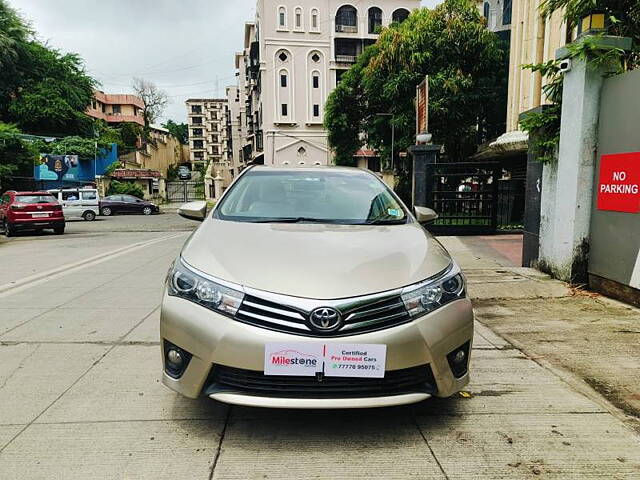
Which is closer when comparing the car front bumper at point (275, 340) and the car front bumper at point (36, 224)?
the car front bumper at point (275, 340)

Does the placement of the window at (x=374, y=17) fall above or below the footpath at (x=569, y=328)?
above

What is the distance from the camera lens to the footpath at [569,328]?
3215 millimetres

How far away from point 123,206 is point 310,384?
99.0ft

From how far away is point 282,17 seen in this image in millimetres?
42625

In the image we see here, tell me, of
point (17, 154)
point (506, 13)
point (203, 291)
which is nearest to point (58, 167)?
point (17, 154)

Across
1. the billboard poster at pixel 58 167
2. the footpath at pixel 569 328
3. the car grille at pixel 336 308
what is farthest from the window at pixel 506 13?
the billboard poster at pixel 58 167

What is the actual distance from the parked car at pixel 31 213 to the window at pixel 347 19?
34473 millimetres

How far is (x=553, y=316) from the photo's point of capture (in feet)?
15.6

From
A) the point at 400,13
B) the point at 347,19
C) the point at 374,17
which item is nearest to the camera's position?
the point at 374,17

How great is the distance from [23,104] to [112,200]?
47.1 feet

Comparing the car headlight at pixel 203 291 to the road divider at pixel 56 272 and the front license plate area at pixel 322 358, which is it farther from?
the road divider at pixel 56 272

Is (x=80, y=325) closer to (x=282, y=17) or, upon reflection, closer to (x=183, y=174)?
(x=282, y=17)

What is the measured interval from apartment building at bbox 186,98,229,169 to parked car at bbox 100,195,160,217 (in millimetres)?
63345

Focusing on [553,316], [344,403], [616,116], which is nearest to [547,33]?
[616,116]
